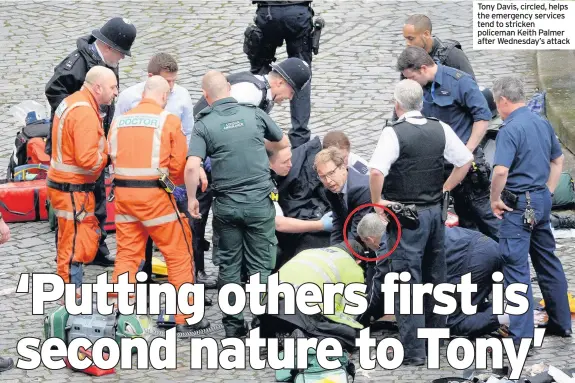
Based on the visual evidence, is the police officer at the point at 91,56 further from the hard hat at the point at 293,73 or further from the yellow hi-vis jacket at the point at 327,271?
the yellow hi-vis jacket at the point at 327,271

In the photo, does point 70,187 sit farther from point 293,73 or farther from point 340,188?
point 340,188

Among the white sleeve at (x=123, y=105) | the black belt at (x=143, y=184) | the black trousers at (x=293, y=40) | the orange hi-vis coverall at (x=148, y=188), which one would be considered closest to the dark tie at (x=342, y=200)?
the orange hi-vis coverall at (x=148, y=188)

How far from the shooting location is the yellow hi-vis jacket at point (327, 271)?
8.75 meters

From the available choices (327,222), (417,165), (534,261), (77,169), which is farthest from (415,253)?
(77,169)

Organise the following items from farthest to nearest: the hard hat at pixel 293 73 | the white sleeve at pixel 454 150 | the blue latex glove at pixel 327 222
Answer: the hard hat at pixel 293 73 < the blue latex glove at pixel 327 222 < the white sleeve at pixel 454 150

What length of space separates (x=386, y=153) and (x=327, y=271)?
0.92 metres

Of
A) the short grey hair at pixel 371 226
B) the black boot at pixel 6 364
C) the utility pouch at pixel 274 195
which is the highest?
the utility pouch at pixel 274 195

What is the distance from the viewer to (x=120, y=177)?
921cm

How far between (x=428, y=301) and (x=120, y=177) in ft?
7.74

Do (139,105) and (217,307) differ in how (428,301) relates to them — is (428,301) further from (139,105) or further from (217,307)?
(139,105)

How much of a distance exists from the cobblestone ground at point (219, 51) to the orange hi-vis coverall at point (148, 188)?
Result: 4.61 feet

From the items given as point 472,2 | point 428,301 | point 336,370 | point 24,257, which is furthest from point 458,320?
point 472,2

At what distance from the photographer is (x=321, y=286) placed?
8.73 metres

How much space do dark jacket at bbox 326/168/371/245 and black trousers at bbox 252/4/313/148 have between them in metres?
2.76
